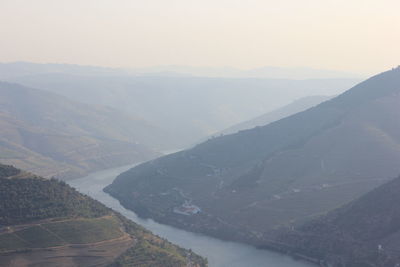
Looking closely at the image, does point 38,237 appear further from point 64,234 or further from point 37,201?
point 37,201

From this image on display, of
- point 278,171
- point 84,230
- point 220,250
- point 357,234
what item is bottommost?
point 220,250

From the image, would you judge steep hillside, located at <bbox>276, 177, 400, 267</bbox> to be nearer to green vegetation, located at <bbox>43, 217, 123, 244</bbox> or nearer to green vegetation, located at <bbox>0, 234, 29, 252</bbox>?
green vegetation, located at <bbox>43, 217, 123, 244</bbox>

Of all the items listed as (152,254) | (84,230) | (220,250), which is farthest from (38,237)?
(220,250)

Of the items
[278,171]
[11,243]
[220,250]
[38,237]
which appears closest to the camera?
[11,243]

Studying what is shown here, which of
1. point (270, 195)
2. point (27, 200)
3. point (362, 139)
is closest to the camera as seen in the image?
point (27, 200)

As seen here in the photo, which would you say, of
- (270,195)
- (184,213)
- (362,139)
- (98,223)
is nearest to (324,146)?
(362,139)

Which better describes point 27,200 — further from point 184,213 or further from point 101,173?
point 101,173
